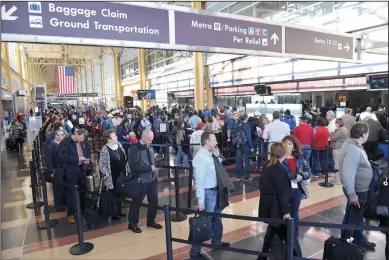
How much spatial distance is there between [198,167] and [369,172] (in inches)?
78.4

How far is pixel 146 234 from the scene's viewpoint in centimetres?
439

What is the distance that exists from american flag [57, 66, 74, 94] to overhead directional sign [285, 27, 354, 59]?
117 ft

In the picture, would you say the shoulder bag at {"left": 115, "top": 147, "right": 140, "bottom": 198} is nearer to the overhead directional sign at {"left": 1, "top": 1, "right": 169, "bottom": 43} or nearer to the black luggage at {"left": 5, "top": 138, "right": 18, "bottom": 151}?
the overhead directional sign at {"left": 1, "top": 1, "right": 169, "bottom": 43}

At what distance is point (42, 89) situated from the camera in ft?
55.5

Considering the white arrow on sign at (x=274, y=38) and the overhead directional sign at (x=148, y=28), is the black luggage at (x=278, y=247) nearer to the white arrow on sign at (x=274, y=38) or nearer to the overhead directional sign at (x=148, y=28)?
the overhead directional sign at (x=148, y=28)

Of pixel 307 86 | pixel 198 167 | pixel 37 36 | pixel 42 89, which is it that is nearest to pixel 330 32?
pixel 198 167

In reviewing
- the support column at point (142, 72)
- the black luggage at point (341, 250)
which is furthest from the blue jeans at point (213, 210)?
the support column at point (142, 72)

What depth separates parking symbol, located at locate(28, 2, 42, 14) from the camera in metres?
2.74

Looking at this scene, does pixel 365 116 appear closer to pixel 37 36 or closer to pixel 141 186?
pixel 141 186

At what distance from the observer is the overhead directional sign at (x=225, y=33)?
3629mm

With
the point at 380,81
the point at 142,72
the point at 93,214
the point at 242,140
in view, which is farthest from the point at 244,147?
the point at 142,72

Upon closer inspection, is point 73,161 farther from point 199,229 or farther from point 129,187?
point 199,229

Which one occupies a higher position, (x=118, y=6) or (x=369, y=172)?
(x=118, y=6)

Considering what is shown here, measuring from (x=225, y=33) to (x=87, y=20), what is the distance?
1.87 meters
